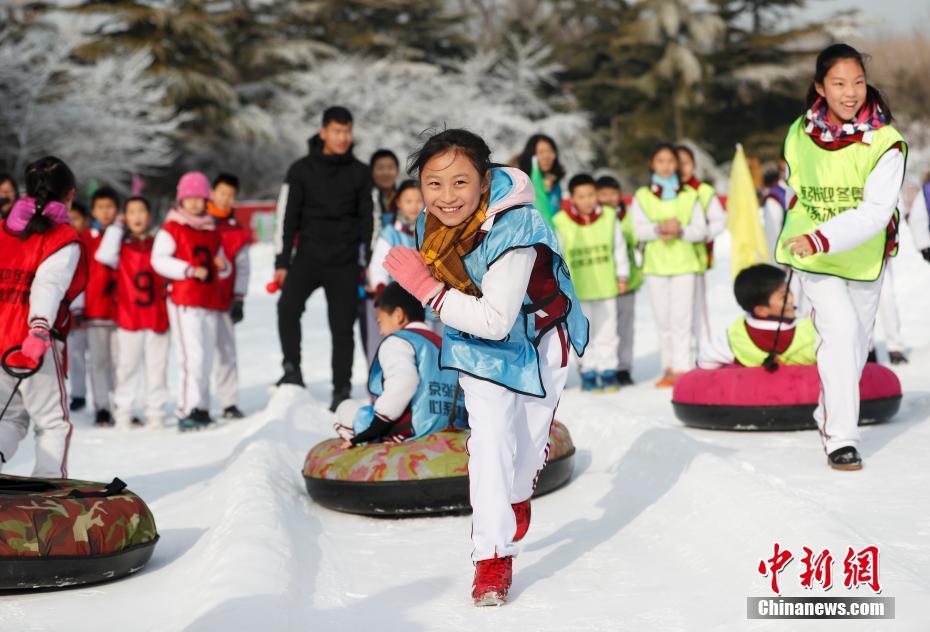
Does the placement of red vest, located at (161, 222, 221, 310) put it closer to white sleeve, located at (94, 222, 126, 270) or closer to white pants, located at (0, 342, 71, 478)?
white sleeve, located at (94, 222, 126, 270)

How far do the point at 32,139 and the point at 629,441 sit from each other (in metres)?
31.4

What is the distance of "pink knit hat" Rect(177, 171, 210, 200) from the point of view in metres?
9.73

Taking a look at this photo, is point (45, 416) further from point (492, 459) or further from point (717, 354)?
point (717, 354)

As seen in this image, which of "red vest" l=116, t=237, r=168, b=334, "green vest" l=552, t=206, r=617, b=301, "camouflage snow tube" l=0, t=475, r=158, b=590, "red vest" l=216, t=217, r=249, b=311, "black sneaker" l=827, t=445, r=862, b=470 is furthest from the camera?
"green vest" l=552, t=206, r=617, b=301

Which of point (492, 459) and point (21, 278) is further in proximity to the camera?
point (21, 278)

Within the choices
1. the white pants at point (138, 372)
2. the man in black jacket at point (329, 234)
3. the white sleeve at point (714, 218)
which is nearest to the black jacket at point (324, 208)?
the man in black jacket at point (329, 234)

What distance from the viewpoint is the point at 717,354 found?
7926 mm

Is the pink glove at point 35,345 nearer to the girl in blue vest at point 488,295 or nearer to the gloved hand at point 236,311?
the girl in blue vest at point 488,295

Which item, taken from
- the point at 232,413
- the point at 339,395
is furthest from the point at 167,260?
the point at 339,395

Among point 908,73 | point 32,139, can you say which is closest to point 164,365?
point 32,139

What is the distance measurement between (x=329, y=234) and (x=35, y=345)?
4.47 meters

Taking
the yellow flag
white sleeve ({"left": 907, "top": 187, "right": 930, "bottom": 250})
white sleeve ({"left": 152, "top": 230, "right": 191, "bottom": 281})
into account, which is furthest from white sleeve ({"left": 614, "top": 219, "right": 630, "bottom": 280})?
white sleeve ({"left": 152, "top": 230, "right": 191, "bottom": 281})

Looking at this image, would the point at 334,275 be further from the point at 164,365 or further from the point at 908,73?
the point at 908,73

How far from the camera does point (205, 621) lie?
3580 millimetres
